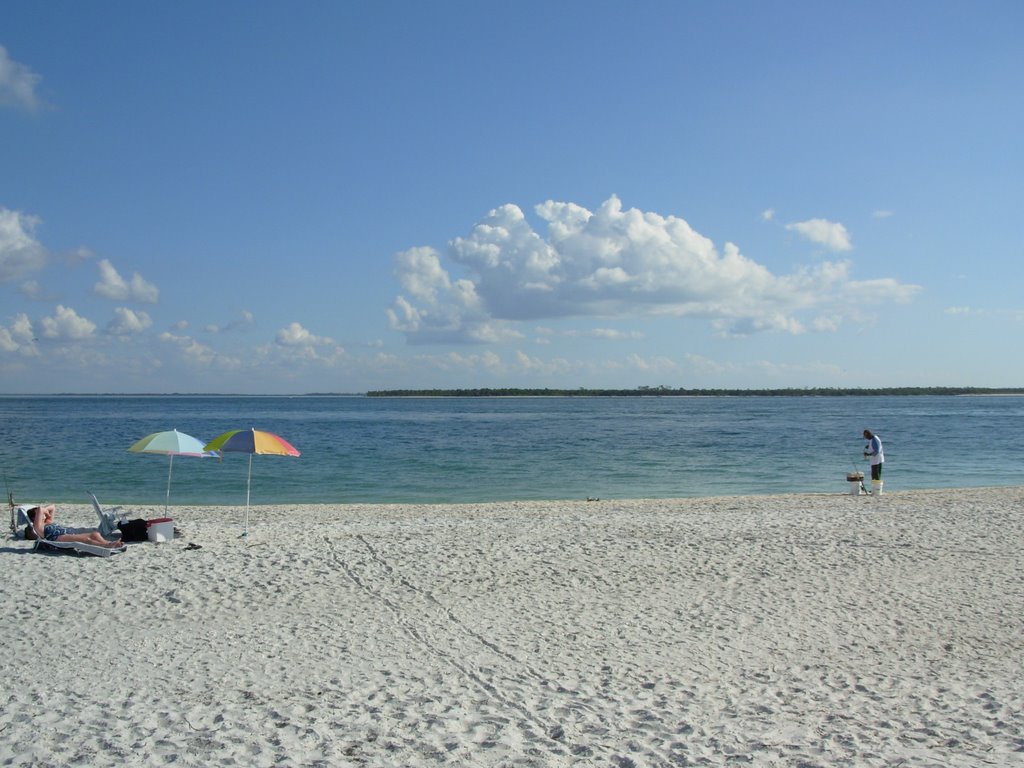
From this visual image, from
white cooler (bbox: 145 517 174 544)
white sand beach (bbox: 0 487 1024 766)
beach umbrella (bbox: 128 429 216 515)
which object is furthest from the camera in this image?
beach umbrella (bbox: 128 429 216 515)

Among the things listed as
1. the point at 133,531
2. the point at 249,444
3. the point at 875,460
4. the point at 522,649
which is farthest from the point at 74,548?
the point at 875,460

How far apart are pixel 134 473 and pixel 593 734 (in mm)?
25710

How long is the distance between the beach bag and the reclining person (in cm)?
24

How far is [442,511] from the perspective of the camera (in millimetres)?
18719

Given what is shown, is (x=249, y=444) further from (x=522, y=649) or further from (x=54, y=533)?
(x=522, y=649)

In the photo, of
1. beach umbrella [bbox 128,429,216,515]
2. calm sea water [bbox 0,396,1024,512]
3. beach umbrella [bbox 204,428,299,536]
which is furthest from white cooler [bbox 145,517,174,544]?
calm sea water [bbox 0,396,1024,512]

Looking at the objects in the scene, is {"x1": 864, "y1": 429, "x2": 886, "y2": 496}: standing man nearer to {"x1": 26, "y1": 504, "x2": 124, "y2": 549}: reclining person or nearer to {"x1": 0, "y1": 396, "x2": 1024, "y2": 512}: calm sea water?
{"x1": 0, "y1": 396, "x2": 1024, "y2": 512}: calm sea water

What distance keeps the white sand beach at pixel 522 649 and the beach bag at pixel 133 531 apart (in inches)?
18.4

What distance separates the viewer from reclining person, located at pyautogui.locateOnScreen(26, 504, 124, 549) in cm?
1163

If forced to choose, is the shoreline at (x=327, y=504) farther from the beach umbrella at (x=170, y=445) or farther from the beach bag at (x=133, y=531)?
the beach bag at (x=133, y=531)

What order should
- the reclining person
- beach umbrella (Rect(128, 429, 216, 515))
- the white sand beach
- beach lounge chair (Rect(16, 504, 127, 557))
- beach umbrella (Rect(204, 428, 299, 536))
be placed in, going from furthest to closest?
beach umbrella (Rect(128, 429, 216, 515)) → beach umbrella (Rect(204, 428, 299, 536)) → the reclining person → beach lounge chair (Rect(16, 504, 127, 557)) → the white sand beach

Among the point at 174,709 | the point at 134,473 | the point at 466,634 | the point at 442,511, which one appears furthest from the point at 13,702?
the point at 134,473

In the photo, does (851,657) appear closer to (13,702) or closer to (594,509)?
(13,702)

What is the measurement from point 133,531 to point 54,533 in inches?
41.3
